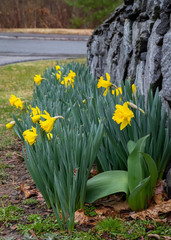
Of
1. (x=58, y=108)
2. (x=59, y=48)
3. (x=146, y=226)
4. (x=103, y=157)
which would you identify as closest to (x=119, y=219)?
(x=146, y=226)

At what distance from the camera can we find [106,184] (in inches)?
81.5

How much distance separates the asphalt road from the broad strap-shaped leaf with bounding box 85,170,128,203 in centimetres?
879

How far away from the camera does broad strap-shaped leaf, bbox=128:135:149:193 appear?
6.38 ft

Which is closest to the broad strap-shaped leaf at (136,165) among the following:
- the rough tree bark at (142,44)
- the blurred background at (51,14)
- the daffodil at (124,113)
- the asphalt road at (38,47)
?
the daffodil at (124,113)

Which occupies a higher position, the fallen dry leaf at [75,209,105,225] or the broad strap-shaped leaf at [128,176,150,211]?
the broad strap-shaped leaf at [128,176,150,211]

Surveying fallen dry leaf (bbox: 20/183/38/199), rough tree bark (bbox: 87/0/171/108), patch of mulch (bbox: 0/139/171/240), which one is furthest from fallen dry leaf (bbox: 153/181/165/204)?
fallen dry leaf (bbox: 20/183/38/199)

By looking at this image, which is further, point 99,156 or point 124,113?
point 99,156

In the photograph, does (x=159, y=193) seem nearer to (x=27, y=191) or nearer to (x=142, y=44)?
(x=27, y=191)

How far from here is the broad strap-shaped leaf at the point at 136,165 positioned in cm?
194

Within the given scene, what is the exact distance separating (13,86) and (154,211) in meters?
5.82

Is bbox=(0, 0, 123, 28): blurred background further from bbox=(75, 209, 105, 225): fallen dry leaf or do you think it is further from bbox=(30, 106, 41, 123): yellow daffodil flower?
bbox=(75, 209, 105, 225): fallen dry leaf

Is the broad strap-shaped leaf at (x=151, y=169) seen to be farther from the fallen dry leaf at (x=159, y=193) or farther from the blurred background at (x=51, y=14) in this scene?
the blurred background at (x=51, y=14)

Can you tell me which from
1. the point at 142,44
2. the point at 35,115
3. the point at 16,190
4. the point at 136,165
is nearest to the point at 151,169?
the point at 136,165

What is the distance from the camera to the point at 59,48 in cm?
1392
